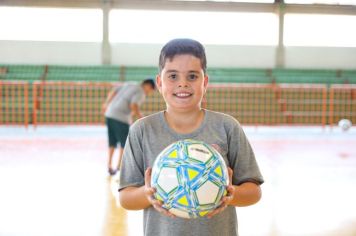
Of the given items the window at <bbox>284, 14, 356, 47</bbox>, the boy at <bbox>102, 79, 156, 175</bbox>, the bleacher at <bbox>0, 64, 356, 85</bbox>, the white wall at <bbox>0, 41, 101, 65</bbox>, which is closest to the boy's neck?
the boy at <bbox>102, 79, 156, 175</bbox>

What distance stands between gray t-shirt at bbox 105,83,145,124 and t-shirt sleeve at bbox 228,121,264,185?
15.9 feet

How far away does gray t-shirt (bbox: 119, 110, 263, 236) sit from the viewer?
1.62 m

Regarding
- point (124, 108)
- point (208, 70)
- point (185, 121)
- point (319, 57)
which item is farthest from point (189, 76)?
point (319, 57)

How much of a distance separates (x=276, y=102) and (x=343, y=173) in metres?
9.55

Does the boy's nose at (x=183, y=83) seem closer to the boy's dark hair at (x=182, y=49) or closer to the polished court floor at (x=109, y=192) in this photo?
the boy's dark hair at (x=182, y=49)

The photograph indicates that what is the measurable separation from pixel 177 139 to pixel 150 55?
1606cm

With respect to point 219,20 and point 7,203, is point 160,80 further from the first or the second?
point 219,20

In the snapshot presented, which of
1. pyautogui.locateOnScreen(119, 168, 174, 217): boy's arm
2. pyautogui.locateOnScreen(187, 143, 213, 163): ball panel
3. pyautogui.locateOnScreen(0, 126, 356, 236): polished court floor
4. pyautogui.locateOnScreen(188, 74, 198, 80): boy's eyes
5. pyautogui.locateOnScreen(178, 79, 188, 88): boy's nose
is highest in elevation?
pyautogui.locateOnScreen(188, 74, 198, 80): boy's eyes

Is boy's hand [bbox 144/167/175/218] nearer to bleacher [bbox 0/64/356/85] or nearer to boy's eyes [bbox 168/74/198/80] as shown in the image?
boy's eyes [bbox 168/74/198/80]

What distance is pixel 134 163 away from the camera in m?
1.64

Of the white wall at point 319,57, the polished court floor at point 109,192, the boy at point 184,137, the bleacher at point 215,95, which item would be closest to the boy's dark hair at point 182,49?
the boy at point 184,137

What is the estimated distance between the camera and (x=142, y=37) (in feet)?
57.3

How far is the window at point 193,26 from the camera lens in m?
17.4

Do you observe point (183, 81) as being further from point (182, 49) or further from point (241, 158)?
point (241, 158)
